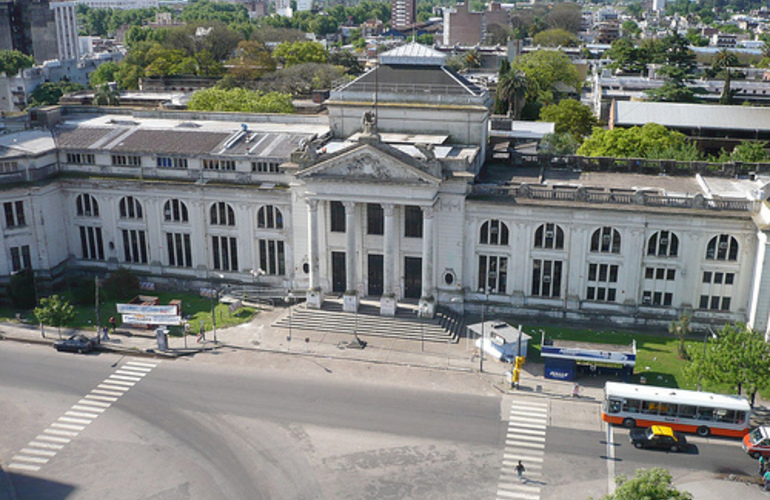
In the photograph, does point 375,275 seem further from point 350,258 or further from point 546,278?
point 546,278

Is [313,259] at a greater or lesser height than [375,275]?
greater

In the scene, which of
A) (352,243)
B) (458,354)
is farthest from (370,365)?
(352,243)

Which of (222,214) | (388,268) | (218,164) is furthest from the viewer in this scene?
(218,164)

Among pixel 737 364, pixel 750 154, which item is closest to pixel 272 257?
pixel 737 364

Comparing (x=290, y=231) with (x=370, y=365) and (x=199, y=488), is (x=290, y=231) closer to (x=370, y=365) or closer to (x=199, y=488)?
(x=370, y=365)

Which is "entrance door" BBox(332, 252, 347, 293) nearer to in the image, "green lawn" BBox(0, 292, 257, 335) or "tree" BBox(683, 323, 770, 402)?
"green lawn" BBox(0, 292, 257, 335)

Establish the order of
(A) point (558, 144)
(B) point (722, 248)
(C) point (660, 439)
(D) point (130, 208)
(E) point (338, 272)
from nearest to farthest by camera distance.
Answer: (C) point (660, 439) < (B) point (722, 248) < (E) point (338, 272) < (D) point (130, 208) < (A) point (558, 144)
